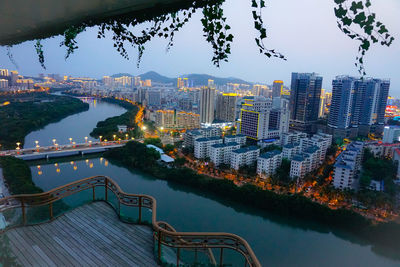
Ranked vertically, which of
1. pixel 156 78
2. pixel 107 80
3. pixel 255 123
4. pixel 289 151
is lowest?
pixel 289 151

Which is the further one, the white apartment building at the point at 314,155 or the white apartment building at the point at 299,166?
the white apartment building at the point at 314,155

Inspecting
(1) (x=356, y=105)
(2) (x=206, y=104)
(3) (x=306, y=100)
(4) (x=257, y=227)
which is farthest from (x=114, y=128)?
(1) (x=356, y=105)

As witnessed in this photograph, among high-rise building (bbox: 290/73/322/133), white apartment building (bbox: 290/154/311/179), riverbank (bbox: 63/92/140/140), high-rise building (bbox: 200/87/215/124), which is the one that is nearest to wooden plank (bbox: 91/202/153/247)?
white apartment building (bbox: 290/154/311/179)

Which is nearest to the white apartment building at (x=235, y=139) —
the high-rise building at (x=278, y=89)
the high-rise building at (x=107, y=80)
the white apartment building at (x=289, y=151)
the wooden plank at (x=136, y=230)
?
the white apartment building at (x=289, y=151)

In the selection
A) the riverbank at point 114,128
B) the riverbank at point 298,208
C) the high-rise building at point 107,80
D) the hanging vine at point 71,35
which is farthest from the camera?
the high-rise building at point 107,80

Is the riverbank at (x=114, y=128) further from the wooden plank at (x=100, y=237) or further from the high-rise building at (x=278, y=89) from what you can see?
the high-rise building at (x=278, y=89)

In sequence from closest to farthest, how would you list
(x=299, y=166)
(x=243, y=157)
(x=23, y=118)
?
(x=299, y=166), (x=243, y=157), (x=23, y=118)

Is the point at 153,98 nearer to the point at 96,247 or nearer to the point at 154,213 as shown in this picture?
the point at 154,213
